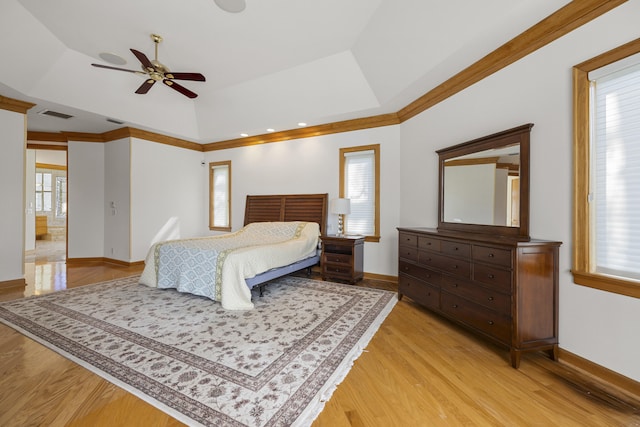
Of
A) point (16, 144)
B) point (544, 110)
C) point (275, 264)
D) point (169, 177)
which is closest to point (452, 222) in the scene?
point (544, 110)

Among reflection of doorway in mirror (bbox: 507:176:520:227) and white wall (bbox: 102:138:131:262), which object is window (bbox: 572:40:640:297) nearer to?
reflection of doorway in mirror (bbox: 507:176:520:227)

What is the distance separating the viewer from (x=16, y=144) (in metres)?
4.03

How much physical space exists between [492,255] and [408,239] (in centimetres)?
121

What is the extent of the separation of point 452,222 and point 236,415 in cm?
294

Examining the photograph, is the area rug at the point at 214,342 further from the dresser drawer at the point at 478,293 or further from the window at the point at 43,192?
the window at the point at 43,192

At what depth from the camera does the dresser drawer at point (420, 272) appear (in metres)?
2.88

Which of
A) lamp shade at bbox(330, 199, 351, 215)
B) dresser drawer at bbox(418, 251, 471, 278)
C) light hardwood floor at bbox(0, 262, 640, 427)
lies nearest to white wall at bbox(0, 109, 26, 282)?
light hardwood floor at bbox(0, 262, 640, 427)

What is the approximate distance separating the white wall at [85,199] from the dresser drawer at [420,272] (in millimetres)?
6398

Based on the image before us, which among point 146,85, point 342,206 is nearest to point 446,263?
point 342,206

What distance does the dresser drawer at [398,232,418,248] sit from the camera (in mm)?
3246

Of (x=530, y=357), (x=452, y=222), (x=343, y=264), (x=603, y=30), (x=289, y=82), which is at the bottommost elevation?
(x=530, y=357)

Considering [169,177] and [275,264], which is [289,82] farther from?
[169,177]

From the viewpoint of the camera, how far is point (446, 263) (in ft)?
8.95

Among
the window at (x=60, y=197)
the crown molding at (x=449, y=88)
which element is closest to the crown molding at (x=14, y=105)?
the crown molding at (x=449, y=88)
